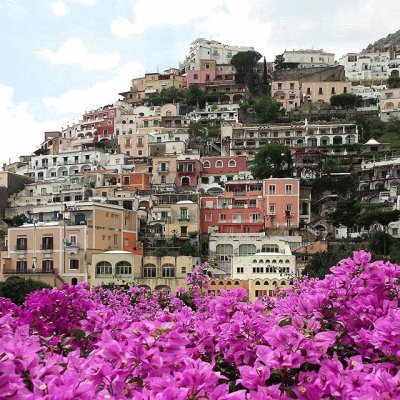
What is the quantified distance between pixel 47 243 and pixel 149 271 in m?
7.93

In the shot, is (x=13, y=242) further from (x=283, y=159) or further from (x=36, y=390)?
(x=36, y=390)

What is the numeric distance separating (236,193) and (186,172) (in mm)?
8277

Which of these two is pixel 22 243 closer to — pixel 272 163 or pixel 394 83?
pixel 272 163

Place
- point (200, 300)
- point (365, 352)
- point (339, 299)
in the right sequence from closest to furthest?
1. point (365, 352)
2. point (339, 299)
3. point (200, 300)

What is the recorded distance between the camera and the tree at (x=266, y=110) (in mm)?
91000

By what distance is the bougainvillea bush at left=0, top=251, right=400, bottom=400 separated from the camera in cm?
403

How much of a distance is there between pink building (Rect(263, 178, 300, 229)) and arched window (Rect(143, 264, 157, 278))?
14.4m

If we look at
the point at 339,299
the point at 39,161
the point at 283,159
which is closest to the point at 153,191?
the point at 283,159

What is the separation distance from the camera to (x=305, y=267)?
48.8 m

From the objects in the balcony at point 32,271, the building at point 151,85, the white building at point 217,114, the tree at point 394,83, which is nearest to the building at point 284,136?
the white building at point 217,114

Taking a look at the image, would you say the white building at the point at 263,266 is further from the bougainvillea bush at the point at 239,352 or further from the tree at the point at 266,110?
the tree at the point at 266,110

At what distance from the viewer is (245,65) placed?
109000 millimetres

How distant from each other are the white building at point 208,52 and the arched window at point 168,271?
67.3 metres

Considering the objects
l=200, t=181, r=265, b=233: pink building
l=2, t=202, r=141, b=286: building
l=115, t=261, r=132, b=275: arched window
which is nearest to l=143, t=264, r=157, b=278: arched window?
l=115, t=261, r=132, b=275: arched window
